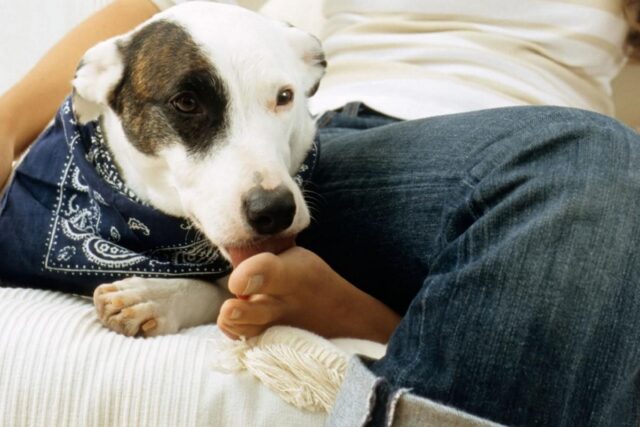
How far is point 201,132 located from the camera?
795 millimetres

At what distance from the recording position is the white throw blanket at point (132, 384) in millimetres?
653

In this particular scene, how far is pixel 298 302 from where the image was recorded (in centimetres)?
75

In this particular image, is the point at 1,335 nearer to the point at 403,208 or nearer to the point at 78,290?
the point at 78,290

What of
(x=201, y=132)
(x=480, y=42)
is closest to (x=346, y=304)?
(x=201, y=132)

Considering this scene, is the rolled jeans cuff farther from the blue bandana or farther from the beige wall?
the beige wall

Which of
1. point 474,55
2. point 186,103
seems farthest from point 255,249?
point 474,55

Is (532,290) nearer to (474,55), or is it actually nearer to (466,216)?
(466,216)

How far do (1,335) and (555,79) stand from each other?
0.83 meters

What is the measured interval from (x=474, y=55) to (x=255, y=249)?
496mm

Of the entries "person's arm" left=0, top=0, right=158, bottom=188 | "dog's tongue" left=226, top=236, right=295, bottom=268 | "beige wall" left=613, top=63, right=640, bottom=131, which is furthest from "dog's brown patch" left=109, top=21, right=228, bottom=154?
"beige wall" left=613, top=63, right=640, bottom=131

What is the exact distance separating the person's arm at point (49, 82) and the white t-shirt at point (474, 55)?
67 mm

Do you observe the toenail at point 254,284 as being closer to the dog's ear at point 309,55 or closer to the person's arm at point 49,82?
the dog's ear at point 309,55

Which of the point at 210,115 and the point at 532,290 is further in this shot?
the point at 210,115

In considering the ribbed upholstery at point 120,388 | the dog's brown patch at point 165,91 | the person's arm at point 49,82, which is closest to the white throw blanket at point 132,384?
the ribbed upholstery at point 120,388
